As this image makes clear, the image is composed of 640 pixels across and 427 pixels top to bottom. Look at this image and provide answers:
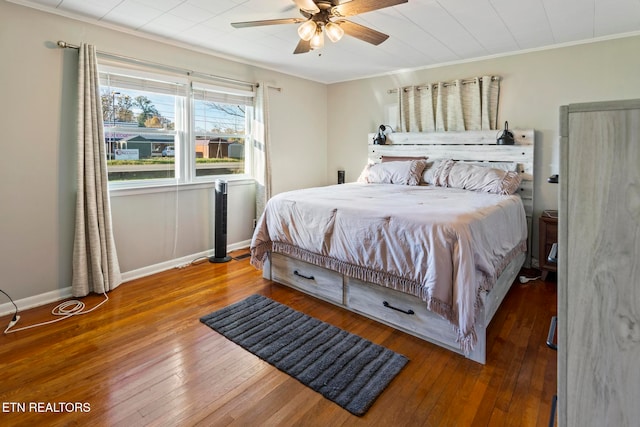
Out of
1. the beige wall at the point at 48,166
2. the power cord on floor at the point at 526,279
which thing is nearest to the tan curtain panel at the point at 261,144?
the beige wall at the point at 48,166

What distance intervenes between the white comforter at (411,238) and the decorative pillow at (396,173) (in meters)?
0.66

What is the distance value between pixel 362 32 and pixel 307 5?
0.54 meters

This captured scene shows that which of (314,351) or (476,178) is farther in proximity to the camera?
(476,178)

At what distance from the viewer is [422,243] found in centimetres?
212

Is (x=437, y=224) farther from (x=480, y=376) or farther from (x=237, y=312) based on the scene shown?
(x=237, y=312)

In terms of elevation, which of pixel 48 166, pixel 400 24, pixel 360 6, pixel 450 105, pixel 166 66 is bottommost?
pixel 48 166

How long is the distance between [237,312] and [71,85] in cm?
237

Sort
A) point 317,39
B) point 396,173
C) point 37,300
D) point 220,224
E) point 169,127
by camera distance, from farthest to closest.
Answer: point 396,173 → point 220,224 → point 169,127 → point 37,300 → point 317,39

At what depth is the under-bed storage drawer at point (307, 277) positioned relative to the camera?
273 cm

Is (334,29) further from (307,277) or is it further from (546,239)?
(546,239)

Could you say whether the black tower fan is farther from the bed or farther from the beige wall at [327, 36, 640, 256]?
the beige wall at [327, 36, 640, 256]

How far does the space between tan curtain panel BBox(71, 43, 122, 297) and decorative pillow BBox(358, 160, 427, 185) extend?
2.89 meters

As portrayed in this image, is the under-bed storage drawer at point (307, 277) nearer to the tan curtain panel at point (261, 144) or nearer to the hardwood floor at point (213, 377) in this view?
the hardwood floor at point (213, 377)

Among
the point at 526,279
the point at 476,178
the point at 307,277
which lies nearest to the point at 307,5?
the point at 307,277
